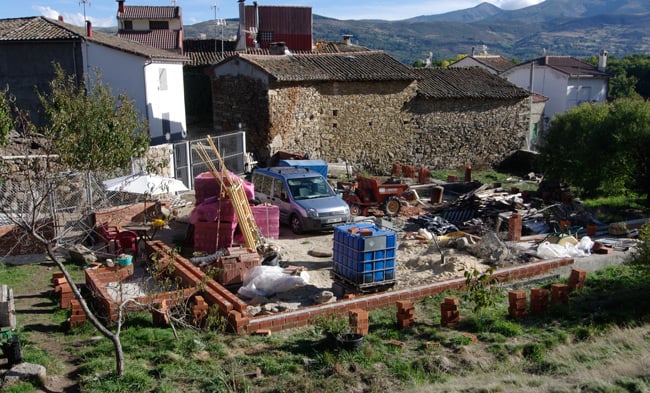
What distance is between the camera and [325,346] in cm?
922

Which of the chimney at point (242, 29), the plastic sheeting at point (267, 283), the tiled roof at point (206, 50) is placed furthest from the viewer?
the chimney at point (242, 29)

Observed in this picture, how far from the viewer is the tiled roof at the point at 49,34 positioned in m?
25.8

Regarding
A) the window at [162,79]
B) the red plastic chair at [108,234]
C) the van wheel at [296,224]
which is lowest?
the van wheel at [296,224]

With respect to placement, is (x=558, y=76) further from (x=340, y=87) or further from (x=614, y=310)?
(x=614, y=310)

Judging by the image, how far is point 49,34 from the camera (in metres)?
26.0

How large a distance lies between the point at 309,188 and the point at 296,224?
1185 millimetres

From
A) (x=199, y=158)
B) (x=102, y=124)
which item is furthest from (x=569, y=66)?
(x=102, y=124)

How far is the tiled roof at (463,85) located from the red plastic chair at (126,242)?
17.9 metres

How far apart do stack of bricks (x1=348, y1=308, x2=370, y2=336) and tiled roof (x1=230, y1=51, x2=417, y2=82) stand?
16.2 meters

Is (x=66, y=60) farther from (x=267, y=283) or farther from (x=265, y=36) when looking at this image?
(x=265, y=36)

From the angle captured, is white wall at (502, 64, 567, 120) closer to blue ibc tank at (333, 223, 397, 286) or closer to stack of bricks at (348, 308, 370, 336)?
blue ibc tank at (333, 223, 397, 286)

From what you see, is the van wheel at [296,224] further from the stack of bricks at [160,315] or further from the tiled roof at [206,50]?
the tiled roof at [206,50]

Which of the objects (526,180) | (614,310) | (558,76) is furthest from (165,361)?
(558,76)

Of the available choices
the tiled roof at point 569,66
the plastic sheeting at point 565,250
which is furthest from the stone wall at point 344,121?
the tiled roof at point 569,66
